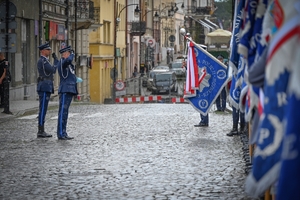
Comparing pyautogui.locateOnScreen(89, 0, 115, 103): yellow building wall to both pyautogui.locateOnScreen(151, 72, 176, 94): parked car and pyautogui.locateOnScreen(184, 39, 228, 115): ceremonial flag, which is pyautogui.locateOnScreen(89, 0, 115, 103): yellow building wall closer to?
pyautogui.locateOnScreen(151, 72, 176, 94): parked car

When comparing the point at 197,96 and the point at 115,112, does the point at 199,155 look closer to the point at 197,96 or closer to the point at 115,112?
the point at 197,96

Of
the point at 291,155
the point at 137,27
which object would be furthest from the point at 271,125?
the point at 137,27

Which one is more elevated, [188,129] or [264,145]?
[264,145]

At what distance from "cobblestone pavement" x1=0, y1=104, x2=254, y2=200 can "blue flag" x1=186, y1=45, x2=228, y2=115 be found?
567mm

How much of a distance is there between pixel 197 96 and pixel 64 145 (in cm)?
509

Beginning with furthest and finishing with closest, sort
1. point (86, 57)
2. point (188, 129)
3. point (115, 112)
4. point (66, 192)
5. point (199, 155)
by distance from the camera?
1. point (86, 57)
2. point (115, 112)
3. point (188, 129)
4. point (199, 155)
5. point (66, 192)

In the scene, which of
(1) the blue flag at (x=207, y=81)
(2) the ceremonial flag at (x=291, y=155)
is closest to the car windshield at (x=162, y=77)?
(1) the blue flag at (x=207, y=81)

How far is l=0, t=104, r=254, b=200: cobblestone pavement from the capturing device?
388 inches

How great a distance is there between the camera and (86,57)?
179ft

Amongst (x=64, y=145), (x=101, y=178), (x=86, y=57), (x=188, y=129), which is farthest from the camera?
(x=86, y=57)

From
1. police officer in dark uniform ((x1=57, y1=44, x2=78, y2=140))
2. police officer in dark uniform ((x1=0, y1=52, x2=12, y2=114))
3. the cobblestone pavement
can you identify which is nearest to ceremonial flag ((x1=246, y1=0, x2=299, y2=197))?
the cobblestone pavement

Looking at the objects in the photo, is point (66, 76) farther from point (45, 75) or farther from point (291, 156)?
point (291, 156)

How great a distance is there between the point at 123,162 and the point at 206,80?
7.27 meters

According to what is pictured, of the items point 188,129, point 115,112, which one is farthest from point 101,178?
point 115,112
